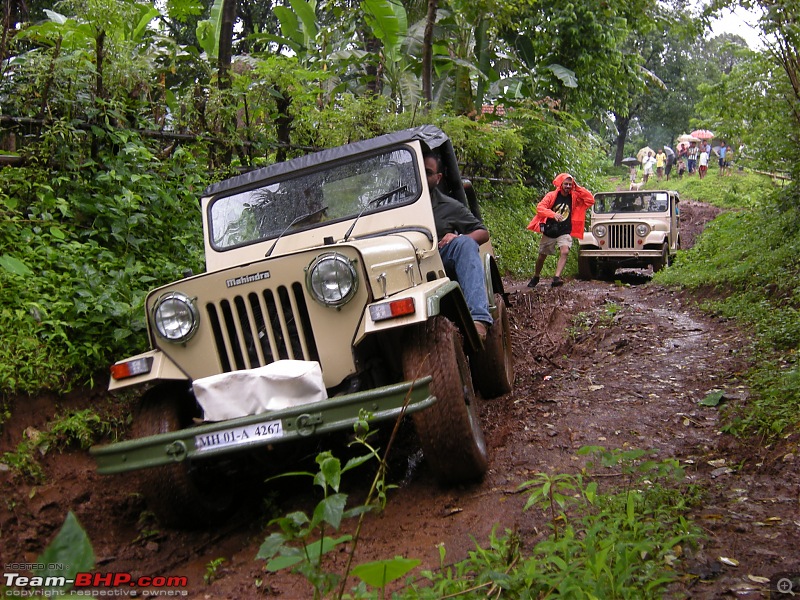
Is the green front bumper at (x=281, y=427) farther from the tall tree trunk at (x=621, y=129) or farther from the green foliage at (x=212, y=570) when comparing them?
the tall tree trunk at (x=621, y=129)

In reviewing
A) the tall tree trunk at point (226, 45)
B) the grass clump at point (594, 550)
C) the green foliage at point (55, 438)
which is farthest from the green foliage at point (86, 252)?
the grass clump at point (594, 550)

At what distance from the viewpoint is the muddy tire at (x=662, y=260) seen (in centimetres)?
1343

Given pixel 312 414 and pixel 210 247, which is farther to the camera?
pixel 210 247

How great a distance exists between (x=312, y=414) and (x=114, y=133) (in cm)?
386

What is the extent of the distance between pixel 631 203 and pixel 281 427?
1254cm

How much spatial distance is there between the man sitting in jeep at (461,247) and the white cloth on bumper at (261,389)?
140 cm

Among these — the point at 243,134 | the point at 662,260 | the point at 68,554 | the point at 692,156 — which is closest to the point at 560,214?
the point at 662,260

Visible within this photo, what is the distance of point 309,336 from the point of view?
3.81 metres

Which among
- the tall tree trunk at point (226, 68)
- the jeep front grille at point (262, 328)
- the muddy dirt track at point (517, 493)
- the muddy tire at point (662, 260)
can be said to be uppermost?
the tall tree trunk at point (226, 68)

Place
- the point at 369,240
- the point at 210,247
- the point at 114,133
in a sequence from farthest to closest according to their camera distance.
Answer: the point at 114,133, the point at 210,247, the point at 369,240

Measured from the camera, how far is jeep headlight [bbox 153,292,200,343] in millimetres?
3836

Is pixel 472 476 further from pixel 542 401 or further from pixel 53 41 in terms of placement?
pixel 53 41

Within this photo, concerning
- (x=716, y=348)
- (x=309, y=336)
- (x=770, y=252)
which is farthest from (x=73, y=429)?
(x=770, y=252)

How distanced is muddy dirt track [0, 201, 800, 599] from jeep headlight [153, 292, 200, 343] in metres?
1.05
